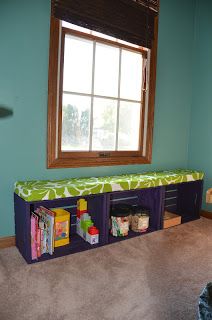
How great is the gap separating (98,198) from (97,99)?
0.93 metres

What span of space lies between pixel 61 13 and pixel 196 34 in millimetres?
1782

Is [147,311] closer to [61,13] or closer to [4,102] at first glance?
[4,102]

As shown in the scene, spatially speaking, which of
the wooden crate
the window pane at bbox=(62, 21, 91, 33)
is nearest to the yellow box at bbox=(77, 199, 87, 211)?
the wooden crate

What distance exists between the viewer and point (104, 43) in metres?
2.33

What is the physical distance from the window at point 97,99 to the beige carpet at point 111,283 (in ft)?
2.62

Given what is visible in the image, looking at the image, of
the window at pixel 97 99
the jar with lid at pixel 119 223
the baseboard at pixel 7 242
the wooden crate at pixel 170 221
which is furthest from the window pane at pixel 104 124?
the baseboard at pixel 7 242

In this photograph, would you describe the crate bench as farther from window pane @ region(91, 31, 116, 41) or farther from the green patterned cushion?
window pane @ region(91, 31, 116, 41)

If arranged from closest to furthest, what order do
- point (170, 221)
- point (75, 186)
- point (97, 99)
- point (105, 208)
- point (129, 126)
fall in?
1. point (75, 186)
2. point (105, 208)
3. point (97, 99)
4. point (170, 221)
5. point (129, 126)

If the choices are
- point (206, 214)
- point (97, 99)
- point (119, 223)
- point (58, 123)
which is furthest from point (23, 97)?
point (206, 214)

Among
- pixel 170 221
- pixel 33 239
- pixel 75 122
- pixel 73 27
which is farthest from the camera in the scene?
pixel 170 221

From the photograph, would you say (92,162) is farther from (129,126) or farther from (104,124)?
(129,126)

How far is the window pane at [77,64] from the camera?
7.13 feet

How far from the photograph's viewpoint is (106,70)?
242 cm

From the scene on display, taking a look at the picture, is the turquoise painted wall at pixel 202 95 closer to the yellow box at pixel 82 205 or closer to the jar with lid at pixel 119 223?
the jar with lid at pixel 119 223
